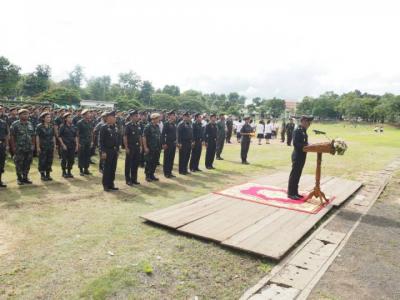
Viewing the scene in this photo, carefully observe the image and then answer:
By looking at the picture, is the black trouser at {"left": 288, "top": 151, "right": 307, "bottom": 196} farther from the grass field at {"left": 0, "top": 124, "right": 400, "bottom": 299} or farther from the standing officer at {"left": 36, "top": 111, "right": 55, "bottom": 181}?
the standing officer at {"left": 36, "top": 111, "right": 55, "bottom": 181}

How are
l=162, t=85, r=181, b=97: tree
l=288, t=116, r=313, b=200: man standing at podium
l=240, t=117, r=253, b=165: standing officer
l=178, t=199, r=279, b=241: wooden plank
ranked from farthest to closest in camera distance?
l=162, t=85, r=181, b=97: tree → l=240, t=117, r=253, b=165: standing officer → l=288, t=116, r=313, b=200: man standing at podium → l=178, t=199, r=279, b=241: wooden plank

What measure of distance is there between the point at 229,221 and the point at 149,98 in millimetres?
81357

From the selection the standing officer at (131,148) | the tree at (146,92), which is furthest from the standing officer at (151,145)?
the tree at (146,92)

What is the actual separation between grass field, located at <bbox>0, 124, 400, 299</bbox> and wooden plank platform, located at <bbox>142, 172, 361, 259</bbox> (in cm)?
21

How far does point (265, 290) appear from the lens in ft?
13.4

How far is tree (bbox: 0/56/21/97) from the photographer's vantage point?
1763 inches

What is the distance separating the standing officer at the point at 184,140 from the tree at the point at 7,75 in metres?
42.2

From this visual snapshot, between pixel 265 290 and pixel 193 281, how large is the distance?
2.76ft

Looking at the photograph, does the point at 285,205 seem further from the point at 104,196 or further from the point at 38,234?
the point at 38,234

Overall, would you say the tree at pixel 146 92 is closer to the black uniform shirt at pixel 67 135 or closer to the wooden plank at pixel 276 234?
the black uniform shirt at pixel 67 135

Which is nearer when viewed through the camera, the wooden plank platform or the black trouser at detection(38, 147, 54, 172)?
the wooden plank platform

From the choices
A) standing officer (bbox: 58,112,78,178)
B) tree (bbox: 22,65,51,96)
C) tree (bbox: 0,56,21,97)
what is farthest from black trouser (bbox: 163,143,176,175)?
tree (bbox: 22,65,51,96)

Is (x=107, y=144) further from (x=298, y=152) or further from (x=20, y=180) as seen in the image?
(x=298, y=152)

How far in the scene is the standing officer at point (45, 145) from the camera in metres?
9.41
